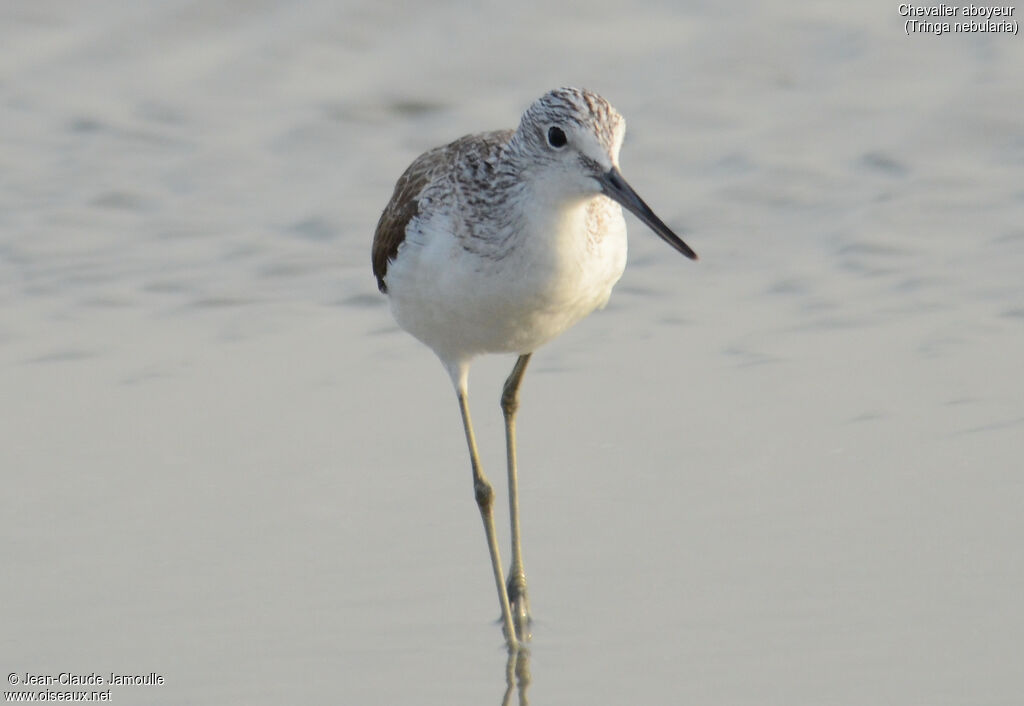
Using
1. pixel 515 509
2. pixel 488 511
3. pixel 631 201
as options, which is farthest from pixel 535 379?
pixel 631 201

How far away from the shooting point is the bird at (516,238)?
7266 mm

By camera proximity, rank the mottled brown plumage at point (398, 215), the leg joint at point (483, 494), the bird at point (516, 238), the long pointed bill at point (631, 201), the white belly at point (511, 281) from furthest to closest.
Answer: the leg joint at point (483, 494)
the mottled brown plumage at point (398, 215)
the white belly at point (511, 281)
the bird at point (516, 238)
the long pointed bill at point (631, 201)

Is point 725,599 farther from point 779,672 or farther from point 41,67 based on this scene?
point 41,67

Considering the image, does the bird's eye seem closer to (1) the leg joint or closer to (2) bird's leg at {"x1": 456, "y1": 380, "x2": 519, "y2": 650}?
(2) bird's leg at {"x1": 456, "y1": 380, "x2": 519, "y2": 650}

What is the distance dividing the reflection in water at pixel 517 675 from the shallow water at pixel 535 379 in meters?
0.05

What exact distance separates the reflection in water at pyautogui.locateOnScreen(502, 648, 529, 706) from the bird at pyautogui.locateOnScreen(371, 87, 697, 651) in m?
0.06

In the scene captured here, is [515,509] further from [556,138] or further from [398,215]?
[556,138]

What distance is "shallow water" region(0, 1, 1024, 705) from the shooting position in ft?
24.8

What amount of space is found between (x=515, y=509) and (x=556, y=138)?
2.06 m

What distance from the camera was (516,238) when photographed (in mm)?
7469

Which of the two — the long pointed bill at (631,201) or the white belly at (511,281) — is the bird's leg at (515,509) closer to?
the white belly at (511,281)

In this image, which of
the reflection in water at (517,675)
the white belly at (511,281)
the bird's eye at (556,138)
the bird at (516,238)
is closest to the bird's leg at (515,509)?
the bird at (516,238)

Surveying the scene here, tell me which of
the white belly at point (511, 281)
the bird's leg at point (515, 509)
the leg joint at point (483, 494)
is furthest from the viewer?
the leg joint at point (483, 494)

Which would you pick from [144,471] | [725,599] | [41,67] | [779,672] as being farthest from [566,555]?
[41,67]
